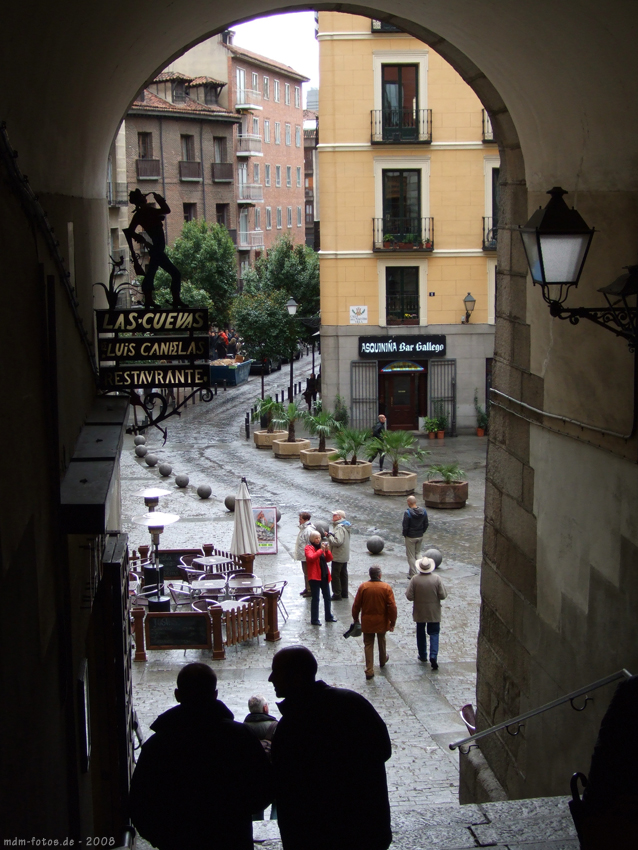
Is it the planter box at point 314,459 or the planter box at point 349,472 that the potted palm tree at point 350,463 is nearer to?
the planter box at point 349,472

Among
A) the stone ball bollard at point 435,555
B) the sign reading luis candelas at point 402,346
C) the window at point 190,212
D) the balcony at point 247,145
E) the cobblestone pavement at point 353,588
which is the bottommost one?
the cobblestone pavement at point 353,588

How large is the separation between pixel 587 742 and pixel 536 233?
3.20 meters

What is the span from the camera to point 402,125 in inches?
1206

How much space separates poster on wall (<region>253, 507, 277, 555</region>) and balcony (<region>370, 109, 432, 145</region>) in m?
16.7

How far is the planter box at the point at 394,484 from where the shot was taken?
22.2 metres

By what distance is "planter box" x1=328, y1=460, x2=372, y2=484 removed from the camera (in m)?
23.4

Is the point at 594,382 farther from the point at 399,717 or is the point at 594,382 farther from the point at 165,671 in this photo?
the point at 165,671

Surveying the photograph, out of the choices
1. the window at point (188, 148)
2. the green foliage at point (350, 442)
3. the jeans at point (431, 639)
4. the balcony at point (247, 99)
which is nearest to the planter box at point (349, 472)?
the green foliage at point (350, 442)

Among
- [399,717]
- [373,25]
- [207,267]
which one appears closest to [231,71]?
[207,267]

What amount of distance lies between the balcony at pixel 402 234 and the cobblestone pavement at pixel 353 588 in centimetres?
586

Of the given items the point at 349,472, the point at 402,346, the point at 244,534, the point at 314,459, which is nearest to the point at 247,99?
the point at 402,346

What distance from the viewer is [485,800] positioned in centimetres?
845

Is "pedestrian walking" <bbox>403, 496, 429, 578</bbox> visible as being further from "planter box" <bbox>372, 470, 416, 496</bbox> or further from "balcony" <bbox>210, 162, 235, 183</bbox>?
"balcony" <bbox>210, 162, 235, 183</bbox>

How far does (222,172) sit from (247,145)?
4.04 metres
